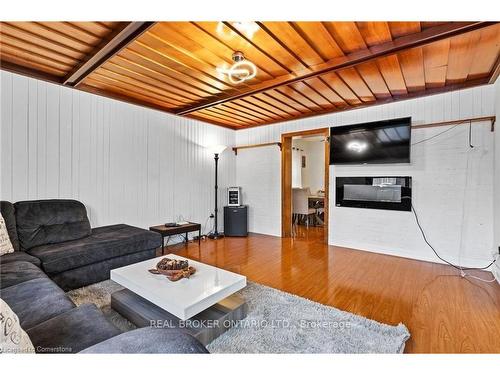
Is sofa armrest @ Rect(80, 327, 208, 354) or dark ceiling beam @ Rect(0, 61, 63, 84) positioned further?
dark ceiling beam @ Rect(0, 61, 63, 84)

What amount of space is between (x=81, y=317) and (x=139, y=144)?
3.11 metres

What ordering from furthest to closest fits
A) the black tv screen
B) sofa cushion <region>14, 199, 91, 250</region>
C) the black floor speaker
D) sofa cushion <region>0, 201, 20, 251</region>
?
the black floor speaker < the black tv screen < sofa cushion <region>14, 199, 91, 250</region> < sofa cushion <region>0, 201, 20, 251</region>

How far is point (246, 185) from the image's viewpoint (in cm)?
552

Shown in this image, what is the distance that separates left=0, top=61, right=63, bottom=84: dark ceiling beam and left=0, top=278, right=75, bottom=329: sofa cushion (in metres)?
2.46

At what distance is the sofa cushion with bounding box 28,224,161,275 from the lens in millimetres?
2229

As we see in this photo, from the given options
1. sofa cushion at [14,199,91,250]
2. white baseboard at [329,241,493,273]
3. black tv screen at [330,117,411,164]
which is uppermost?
black tv screen at [330,117,411,164]

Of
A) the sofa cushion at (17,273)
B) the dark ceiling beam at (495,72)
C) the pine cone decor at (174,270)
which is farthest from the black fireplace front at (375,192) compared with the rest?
the sofa cushion at (17,273)

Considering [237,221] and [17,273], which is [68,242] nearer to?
[17,273]

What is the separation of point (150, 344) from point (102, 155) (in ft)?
10.7

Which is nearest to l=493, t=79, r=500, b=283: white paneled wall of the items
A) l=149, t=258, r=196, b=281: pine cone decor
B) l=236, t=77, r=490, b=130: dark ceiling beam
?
l=236, t=77, r=490, b=130: dark ceiling beam

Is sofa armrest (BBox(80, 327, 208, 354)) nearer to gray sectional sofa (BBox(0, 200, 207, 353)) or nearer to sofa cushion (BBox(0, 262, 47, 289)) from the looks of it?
gray sectional sofa (BBox(0, 200, 207, 353))

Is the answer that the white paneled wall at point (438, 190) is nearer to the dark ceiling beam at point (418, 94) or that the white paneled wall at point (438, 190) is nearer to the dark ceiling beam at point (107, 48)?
the dark ceiling beam at point (418, 94)

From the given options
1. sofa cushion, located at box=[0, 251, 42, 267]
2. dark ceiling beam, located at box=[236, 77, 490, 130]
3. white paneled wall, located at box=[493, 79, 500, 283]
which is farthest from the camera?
dark ceiling beam, located at box=[236, 77, 490, 130]
